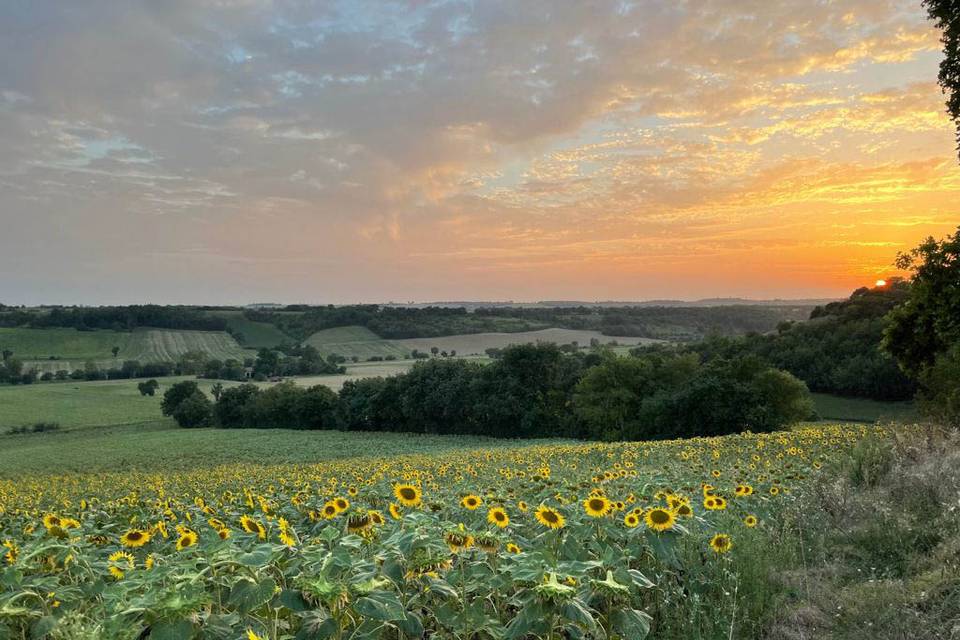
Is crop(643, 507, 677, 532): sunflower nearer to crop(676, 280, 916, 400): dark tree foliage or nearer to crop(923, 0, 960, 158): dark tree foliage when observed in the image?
crop(923, 0, 960, 158): dark tree foliage

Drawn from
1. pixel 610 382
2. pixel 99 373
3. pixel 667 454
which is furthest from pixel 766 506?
pixel 99 373

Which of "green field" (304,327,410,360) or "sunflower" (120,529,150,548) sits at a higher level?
"sunflower" (120,529,150,548)

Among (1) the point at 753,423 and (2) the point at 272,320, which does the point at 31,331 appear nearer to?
(2) the point at 272,320

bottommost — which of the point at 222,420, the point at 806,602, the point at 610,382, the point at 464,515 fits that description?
the point at 222,420

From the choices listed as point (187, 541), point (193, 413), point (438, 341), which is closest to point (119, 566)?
point (187, 541)

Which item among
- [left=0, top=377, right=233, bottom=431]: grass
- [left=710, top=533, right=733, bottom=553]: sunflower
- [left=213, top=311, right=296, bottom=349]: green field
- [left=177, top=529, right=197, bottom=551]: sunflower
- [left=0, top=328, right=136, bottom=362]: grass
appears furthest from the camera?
[left=213, top=311, right=296, bottom=349]: green field

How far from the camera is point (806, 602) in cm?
432

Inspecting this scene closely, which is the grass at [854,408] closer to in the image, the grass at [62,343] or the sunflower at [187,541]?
the sunflower at [187,541]

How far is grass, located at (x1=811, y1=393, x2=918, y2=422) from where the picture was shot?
52.7 meters

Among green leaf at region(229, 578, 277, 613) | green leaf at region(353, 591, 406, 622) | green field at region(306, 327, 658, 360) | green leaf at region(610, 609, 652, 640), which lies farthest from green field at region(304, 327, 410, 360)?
green leaf at region(353, 591, 406, 622)

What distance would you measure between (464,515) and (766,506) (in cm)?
324

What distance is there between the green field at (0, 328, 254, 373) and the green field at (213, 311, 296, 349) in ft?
11.5

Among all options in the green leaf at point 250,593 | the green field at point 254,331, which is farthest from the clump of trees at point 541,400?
the green leaf at point 250,593

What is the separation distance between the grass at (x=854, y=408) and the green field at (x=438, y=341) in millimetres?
50690
